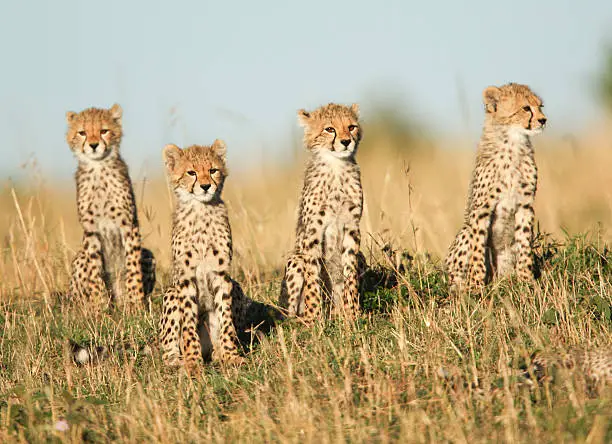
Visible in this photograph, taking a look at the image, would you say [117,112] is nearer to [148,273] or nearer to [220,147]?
[148,273]

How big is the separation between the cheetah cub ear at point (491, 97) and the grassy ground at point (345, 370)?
981 mm

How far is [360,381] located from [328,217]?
1.70m

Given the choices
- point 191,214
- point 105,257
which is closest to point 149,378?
point 191,214

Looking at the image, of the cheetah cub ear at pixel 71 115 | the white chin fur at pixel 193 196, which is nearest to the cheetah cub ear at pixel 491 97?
the white chin fur at pixel 193 196

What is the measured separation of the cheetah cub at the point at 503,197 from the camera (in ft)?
17.9

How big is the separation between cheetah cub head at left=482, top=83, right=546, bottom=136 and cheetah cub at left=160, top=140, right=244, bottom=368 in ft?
6.16

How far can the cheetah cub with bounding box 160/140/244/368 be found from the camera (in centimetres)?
467

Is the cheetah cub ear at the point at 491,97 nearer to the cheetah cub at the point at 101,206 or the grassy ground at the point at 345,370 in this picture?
the grassy ground at the point at 345,370

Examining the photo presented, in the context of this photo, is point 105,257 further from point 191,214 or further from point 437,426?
point 437,426

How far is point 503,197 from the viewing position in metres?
5.49

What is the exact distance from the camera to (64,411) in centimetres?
371

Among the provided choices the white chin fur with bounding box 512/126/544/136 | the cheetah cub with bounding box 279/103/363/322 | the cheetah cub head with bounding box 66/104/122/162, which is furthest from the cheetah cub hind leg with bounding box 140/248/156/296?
the white chin fur with bounding box 512/126/544/136

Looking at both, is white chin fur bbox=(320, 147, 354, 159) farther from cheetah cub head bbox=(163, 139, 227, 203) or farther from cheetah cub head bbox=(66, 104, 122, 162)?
cheetah cub head bbox=(66, 104, 122, 162)

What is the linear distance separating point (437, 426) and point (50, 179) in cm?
488
